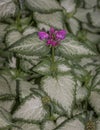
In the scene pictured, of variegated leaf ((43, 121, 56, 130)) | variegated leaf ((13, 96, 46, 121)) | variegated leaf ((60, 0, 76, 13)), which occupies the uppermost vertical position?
variegated leaf ((60, 0, 76, 13))

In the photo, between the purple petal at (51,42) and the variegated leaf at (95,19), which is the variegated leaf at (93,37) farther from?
the purple petal at (51,42)

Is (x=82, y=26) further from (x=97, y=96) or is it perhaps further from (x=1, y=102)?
(x=1, y=102)

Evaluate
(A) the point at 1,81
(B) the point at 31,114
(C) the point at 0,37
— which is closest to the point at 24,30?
(C) the point at 0,37

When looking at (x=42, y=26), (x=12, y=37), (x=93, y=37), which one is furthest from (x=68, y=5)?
(x=12, y=37)

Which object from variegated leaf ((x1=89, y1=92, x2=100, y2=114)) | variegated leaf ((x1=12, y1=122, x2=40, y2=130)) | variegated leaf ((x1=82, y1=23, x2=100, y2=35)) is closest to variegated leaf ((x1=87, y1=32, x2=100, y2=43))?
variegated leaf ((x1=82, y1=23, x2=100, y2=35))

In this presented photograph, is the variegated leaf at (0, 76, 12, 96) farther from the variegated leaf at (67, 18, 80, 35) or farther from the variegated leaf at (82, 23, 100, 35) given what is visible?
the variegated leaf at (82, 23, 100, 35)

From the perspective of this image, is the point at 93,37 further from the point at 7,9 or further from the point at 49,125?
the point at 49,125
